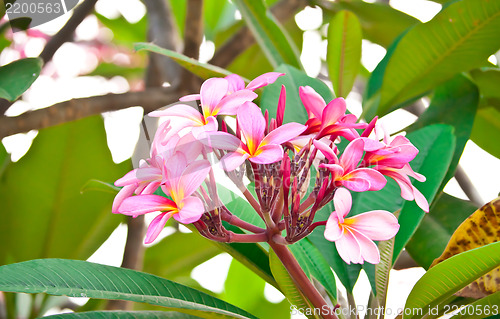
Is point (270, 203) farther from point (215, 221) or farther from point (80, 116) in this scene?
point (80, 116)

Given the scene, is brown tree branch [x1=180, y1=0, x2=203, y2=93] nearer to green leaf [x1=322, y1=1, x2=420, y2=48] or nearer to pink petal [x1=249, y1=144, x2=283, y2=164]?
green leaf [x1=322, y1=1, x2=420, y2=48]

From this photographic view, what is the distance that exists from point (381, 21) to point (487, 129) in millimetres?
391

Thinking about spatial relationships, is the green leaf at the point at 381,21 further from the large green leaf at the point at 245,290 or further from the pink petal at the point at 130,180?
the pink petal at the point at 130,180

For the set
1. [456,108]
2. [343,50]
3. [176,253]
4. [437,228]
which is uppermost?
[343,50]

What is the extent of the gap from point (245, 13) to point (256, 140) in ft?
2.24

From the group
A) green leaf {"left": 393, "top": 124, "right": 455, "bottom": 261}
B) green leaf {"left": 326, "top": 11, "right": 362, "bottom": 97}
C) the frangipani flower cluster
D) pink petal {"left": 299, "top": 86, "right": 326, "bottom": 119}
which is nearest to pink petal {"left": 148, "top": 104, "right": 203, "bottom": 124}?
the frangipani flower cluster

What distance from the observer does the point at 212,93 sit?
1.42 ft

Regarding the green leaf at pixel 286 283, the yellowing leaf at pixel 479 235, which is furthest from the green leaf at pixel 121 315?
the yellowing leaf at pixel 479 235

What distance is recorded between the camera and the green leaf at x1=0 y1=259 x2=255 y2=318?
448mm

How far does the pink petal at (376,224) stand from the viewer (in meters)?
0.40

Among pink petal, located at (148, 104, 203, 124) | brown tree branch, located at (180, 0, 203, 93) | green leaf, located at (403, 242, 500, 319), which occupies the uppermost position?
brown tree branch, located at (180, 0, 203, 93)

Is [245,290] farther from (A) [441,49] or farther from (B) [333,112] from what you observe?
(B) [333,112]

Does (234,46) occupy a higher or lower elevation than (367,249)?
higher

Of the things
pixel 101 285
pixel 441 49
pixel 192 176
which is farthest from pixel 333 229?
pixel 441 49
